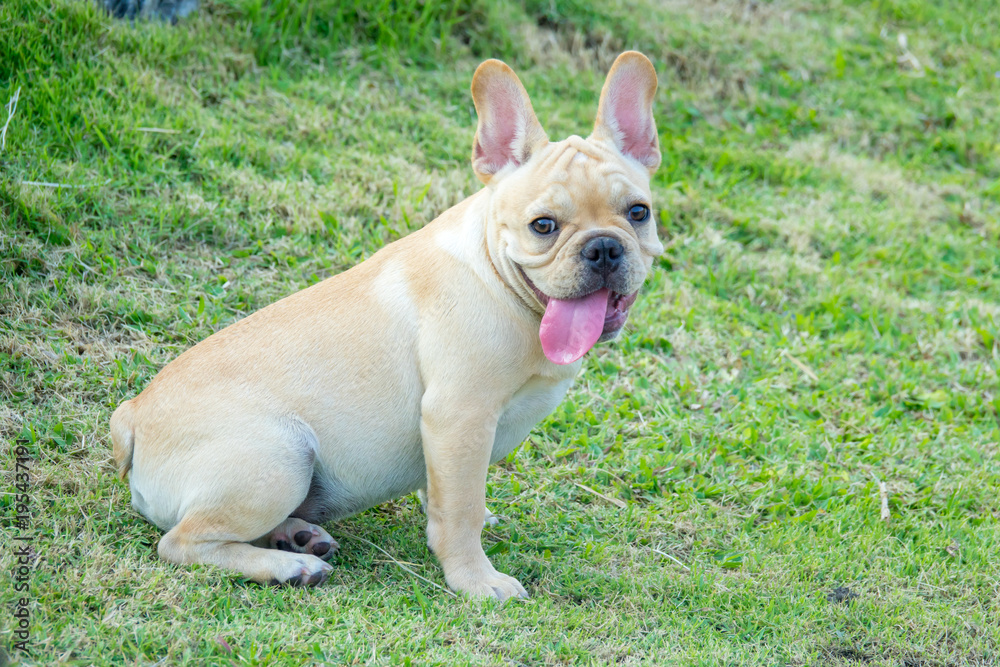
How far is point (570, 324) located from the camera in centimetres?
407

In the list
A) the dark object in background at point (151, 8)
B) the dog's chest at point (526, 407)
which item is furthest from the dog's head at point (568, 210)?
the dark object in background at point (151, 8)

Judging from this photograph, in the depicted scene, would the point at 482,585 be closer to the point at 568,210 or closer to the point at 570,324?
the point at 570,324

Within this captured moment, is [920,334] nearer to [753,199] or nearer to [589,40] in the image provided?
[753,199]

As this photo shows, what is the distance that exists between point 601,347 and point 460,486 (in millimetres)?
2775

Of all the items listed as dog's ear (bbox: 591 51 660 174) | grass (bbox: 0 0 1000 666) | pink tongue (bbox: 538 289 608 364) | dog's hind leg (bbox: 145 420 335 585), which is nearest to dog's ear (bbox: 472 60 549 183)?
dog's ear (bbox: 591 51 660 174)

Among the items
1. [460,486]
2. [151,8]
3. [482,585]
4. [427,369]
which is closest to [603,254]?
[427,369]

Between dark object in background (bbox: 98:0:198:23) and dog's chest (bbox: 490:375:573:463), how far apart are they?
217 inches

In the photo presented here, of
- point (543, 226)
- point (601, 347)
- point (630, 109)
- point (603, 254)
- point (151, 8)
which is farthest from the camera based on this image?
point (151, 8)

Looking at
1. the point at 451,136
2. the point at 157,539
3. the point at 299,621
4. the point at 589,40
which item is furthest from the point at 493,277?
the point at 589,40

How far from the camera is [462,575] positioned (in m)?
4.27

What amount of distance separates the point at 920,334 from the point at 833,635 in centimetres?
379

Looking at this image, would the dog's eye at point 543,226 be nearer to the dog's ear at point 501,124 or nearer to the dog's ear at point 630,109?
the dog's ear at point 501,124

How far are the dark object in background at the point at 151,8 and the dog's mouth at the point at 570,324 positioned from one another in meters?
5.45
